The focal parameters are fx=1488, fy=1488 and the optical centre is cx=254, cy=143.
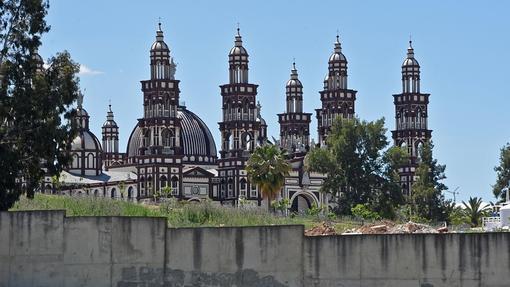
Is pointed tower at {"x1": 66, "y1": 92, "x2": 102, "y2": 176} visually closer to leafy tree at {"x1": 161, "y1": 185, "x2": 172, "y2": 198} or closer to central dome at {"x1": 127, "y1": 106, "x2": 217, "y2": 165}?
central dome at {"x1": 127, "y1": 106, "x2": 217, "y2": 165}

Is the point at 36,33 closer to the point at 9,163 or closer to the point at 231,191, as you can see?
the point at 9,163

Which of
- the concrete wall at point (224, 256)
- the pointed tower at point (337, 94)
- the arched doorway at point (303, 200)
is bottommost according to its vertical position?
the concrete wall at point (224, 256)

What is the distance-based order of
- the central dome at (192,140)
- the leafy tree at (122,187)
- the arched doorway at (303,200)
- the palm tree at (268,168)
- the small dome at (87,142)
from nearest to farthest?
the palm tree at (268,168) < the leafy tree at (122,187) < the arched doorway at (303,200) < the small dome at (87,142) < the central dome at (192,140)

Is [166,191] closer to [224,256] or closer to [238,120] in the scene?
[238,120]

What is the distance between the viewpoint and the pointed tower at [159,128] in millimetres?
131375

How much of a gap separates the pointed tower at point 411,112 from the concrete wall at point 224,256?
10225 centimetres

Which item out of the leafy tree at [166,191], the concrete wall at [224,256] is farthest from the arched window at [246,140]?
the concrete wall at [224,256]

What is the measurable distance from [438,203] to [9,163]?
81.9 m

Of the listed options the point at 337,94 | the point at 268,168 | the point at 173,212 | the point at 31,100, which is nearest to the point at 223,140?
the point at 337,94

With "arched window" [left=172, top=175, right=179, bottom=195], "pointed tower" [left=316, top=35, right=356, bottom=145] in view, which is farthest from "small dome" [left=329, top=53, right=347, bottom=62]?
"arched window" [left=172, top=175, right=179, bottom=195]

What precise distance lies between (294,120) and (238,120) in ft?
54.7

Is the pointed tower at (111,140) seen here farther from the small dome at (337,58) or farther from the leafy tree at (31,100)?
the leafy tree at (31,100)

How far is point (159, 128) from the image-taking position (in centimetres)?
13212

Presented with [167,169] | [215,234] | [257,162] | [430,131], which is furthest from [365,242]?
[430,131]
